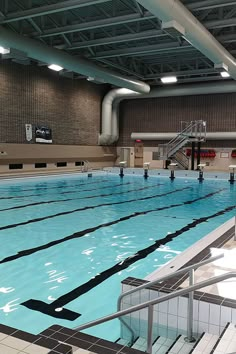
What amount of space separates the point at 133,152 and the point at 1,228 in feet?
53.7

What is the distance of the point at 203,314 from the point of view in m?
2.60

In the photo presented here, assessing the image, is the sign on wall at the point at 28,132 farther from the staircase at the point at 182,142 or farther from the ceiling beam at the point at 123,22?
the staircase at the point at 182,142

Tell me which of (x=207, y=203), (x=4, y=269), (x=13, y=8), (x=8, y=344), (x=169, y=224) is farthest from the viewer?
(x=13, y=8)

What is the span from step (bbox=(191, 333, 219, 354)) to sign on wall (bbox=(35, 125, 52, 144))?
49.8ft

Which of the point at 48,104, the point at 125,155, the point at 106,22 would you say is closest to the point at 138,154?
the point at 125,155

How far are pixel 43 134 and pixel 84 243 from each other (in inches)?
486

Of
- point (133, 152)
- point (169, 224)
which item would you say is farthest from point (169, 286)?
point (133, 152)

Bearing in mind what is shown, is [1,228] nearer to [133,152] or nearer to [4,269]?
[4,269]

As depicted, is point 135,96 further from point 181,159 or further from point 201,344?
point 201,344

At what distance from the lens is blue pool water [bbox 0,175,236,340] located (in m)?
3.39

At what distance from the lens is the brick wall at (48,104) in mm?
15211

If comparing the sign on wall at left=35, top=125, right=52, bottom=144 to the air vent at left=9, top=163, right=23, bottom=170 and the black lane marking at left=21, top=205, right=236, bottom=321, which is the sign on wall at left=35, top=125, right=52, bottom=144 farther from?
the black lane marking at left=21, top=205, right=236, bottom=321

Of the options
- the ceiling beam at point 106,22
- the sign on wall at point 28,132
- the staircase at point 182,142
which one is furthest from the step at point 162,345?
the staircase at point 182,142

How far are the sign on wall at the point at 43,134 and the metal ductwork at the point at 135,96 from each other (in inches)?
169
